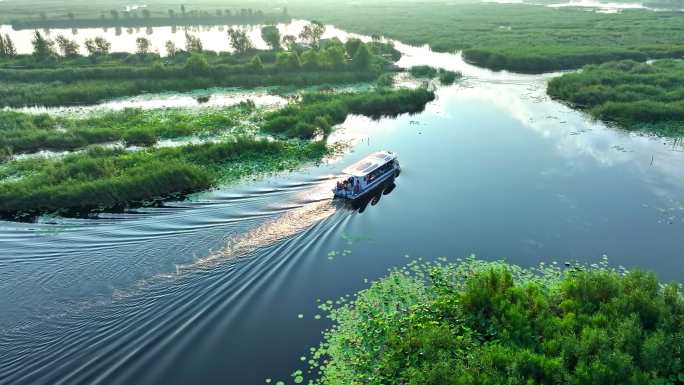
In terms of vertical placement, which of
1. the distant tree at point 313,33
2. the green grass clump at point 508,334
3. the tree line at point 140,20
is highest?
the tree line at point 140,20

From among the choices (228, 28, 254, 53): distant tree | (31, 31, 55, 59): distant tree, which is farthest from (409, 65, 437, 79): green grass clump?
(31, 31, 55, 59): distant tree

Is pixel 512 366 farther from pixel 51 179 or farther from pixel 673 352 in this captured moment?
pixel 51 179

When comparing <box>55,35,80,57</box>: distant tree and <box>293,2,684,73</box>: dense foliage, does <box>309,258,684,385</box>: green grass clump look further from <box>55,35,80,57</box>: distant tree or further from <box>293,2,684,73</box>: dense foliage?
<box>55,35,80,57</box>: distant tree

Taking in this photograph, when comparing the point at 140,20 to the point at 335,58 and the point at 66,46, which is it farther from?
the point at 335,58

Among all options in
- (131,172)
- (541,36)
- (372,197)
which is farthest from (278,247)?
(541,36)

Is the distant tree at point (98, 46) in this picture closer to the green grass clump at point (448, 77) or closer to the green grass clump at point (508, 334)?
the green grass clump at point (448, 77)

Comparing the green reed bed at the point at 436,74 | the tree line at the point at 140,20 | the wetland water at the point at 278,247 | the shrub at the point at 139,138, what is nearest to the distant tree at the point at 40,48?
the shrub at the point at 139,138

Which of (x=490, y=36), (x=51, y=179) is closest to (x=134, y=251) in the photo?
(x=51, y=179)
